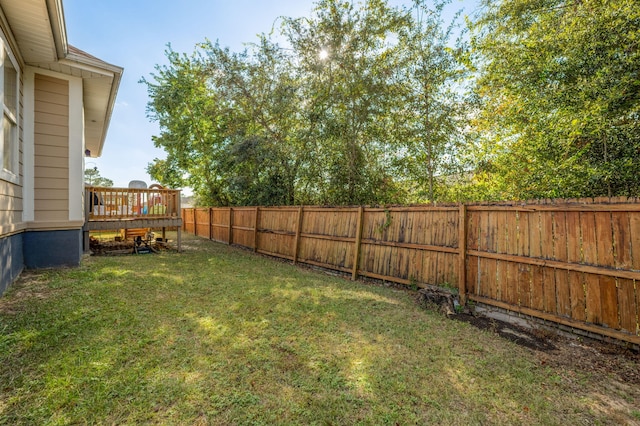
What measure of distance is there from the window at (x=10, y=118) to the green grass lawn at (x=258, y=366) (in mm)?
1665

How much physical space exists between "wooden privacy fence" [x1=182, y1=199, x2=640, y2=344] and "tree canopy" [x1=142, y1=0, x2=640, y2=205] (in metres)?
1.02

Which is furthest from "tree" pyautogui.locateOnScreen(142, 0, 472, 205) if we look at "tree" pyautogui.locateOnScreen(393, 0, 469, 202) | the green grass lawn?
the green grass lawn

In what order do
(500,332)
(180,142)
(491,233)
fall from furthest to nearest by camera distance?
(180,142)
(491,233)
(500,332)

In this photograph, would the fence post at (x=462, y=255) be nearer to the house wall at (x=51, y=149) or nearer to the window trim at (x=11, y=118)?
the window trim at (x=11, y=118)

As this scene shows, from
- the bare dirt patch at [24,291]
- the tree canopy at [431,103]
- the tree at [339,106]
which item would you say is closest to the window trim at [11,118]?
the bare dirt patch at [24,291]

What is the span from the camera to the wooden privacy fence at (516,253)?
275 centimetres

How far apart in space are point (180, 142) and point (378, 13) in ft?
40.8

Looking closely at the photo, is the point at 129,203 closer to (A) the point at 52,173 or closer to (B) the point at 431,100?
(A) the point at 52,173

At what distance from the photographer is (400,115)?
20.2 ft

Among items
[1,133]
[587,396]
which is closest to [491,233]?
[587,396]

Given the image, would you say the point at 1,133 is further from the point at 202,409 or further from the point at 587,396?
the point at 587,396

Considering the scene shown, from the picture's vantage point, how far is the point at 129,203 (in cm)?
737

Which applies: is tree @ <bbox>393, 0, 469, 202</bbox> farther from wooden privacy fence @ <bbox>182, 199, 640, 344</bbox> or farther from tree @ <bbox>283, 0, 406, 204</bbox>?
wooden privacy fence @ <bbox>182, 199, 640, 344</bbox>

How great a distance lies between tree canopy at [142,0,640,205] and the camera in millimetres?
3533
